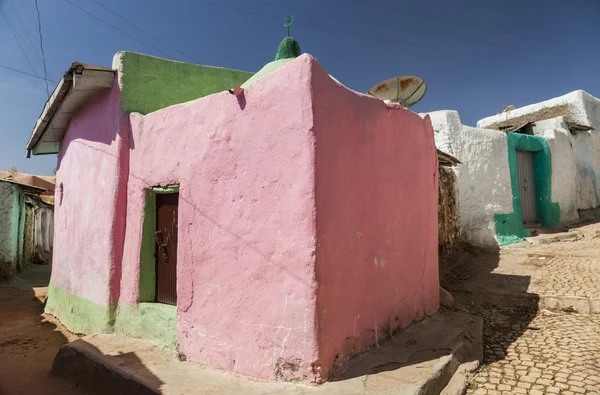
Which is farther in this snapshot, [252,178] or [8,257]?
[8,257]

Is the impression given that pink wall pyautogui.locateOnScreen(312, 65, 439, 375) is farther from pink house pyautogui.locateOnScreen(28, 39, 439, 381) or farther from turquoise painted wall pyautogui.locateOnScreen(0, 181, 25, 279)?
turquoise painted wall pyautogui.locateOnScreen(0, 181, 25, 279)

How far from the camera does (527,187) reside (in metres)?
11.4

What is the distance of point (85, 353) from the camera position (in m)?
4.32

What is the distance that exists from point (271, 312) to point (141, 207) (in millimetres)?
2692

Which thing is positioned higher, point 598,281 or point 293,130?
point 293,130

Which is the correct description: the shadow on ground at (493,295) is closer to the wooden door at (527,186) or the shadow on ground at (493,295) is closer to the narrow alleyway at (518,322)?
the narrow alleyway at (518,322)

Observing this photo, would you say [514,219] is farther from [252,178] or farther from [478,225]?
[252,178]

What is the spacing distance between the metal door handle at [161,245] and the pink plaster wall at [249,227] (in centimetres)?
77

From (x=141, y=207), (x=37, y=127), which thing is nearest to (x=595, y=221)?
(x=141, y=207)

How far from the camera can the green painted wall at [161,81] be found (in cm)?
557

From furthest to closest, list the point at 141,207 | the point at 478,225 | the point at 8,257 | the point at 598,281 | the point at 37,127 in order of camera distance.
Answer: the point at 8,257, the point at 478,225, the point at 37,127, the point at 598,281, the point at 141,207

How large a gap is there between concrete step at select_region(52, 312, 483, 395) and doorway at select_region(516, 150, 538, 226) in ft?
25.8

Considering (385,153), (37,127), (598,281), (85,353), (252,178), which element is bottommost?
(85,353)

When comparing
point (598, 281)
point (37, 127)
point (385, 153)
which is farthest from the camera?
point (37, 127)
